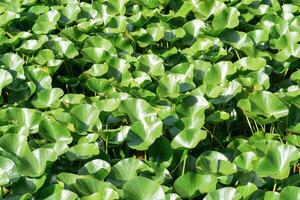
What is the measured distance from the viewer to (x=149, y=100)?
5.92 feet

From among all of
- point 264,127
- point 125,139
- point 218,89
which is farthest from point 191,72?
point 125,139

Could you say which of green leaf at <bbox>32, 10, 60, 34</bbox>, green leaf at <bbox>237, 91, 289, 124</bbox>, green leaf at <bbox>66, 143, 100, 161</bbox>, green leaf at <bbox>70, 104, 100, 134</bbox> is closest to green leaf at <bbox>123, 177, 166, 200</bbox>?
green leaf at <bbox>66, 143, 100, 161</bbox>

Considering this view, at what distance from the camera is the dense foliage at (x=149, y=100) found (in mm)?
1486

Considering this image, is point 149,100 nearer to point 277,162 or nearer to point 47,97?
point 47,97

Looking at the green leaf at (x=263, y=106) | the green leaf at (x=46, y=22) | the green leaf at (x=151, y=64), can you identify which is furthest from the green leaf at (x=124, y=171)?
the green leaf at (x=46, y=22)

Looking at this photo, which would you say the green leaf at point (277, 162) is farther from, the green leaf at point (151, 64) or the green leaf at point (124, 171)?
the green leaf at point (151, 64)

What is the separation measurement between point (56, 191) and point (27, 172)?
0.09m

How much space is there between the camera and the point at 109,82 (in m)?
1.89

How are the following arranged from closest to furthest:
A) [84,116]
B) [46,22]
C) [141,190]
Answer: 1. [141,190]
2. [84,116]
3. [46,22]

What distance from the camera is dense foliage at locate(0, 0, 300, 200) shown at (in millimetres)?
1486

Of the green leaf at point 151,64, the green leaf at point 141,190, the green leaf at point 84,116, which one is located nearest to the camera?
the green leaf at point 141,190

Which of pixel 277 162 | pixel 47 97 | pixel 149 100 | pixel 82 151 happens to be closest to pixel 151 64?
pixel 149 100

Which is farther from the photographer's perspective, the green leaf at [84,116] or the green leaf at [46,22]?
the green leaf at [46,22]

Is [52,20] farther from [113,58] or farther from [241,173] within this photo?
[241,173]
